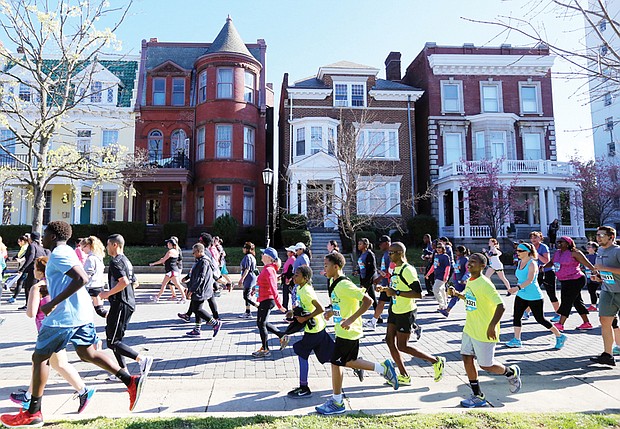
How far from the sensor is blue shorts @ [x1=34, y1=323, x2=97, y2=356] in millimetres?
4051

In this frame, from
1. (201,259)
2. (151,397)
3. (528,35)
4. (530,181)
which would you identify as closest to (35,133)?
(201,259)

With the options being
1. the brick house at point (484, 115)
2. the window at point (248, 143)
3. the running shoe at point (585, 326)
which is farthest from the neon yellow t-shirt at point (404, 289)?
the brick house at point (484, 115)

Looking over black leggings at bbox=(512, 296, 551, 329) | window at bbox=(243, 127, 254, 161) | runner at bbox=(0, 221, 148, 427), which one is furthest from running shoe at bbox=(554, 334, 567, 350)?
window at bbox=(243, 127, 254, 161)

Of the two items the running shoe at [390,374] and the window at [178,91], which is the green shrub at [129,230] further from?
the running shoe at [390,374]

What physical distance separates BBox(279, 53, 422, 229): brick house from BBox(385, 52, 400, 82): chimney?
14.3ft

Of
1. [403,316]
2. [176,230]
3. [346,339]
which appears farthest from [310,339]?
[176,230]

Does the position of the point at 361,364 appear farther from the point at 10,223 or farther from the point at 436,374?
the point at 10,223

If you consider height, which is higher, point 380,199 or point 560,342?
point 380,199

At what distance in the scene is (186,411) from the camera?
450 centimetres

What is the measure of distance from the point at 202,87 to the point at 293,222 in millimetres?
10415

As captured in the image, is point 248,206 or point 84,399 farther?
point 248,206

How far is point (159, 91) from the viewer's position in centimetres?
2692

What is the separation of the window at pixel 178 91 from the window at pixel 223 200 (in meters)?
6.60

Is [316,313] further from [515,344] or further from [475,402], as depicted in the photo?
[515,344]
